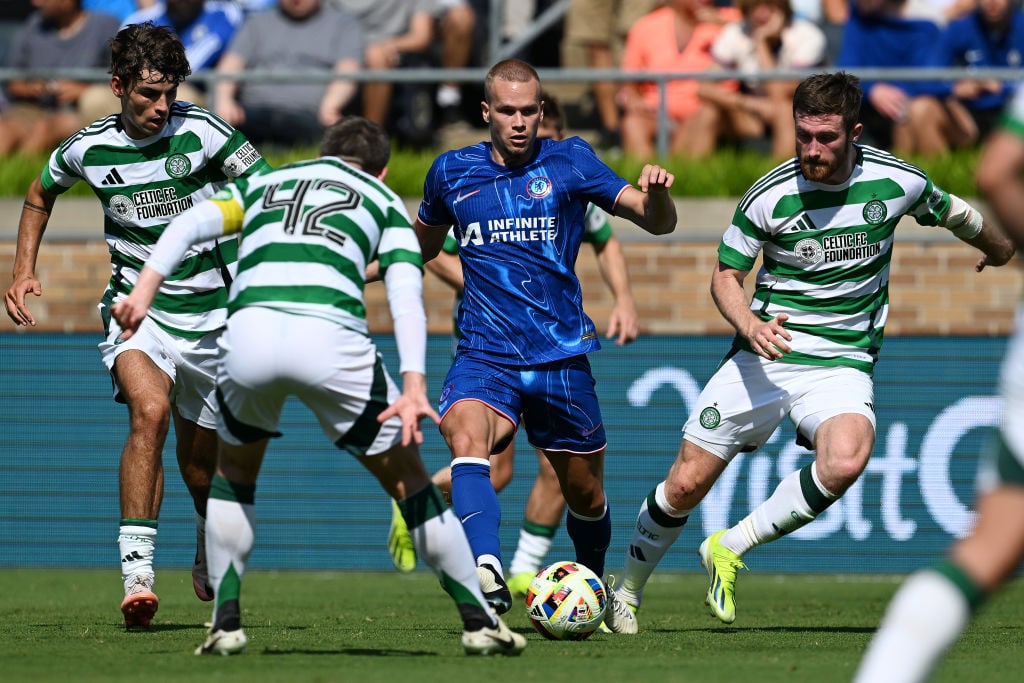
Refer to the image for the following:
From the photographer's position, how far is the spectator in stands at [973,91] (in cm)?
1280

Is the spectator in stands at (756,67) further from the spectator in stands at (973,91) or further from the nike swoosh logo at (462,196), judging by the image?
the nike swoosh logo at (462,196)

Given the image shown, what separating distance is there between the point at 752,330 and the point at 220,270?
2759 millimetres

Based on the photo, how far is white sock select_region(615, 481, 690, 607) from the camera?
8000mm

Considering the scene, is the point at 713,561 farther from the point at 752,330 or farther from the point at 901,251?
the point at 901,251

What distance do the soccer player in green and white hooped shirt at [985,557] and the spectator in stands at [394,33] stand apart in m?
9.95

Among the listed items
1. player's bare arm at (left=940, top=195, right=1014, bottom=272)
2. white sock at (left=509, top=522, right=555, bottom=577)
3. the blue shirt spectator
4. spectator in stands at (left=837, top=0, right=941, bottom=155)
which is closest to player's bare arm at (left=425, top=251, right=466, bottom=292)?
white sock at (left=509, top=522, right=555, bottom=577)

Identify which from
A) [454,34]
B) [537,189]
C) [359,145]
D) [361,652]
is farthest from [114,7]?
[361,652]

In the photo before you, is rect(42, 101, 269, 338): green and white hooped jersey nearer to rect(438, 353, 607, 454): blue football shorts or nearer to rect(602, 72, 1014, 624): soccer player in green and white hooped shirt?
rect(438, 353, 607, 454): blue football shorts

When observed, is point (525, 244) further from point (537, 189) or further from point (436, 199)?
point (436, 199)

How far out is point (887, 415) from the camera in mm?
11781

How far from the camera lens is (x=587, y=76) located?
12.6 meters

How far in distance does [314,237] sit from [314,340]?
0.39 meters

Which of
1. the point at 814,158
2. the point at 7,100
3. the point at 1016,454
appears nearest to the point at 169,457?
the point at 7,100

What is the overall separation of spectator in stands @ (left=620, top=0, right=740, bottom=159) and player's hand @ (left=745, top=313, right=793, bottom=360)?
19.7 feet
